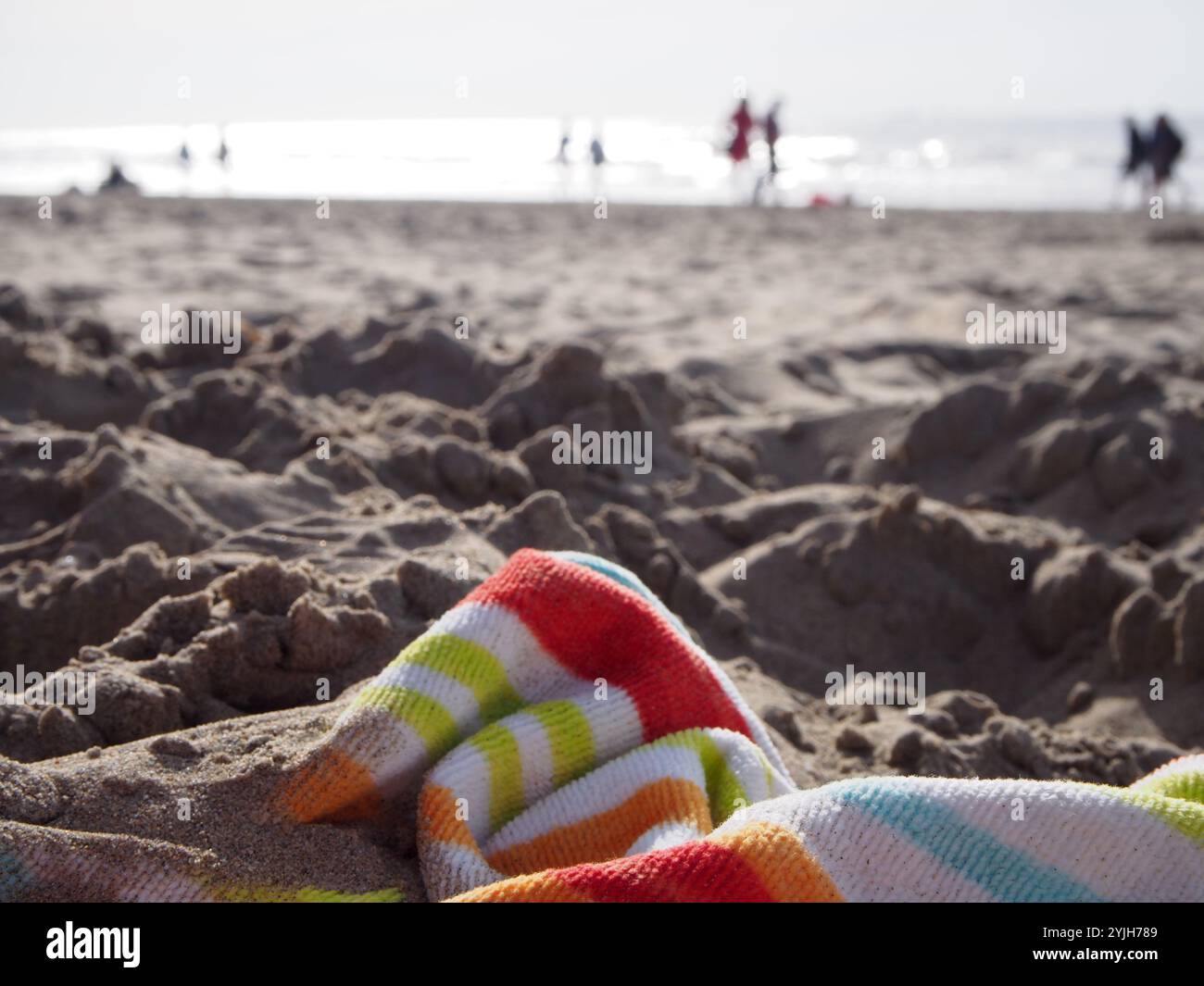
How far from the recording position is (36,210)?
9.16m

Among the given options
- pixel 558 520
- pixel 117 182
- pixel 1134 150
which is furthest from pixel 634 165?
pixel 558 520

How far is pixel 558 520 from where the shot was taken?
2.71m

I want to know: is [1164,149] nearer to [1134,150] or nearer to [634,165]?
[1134,150]

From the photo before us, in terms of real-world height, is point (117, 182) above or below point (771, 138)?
below

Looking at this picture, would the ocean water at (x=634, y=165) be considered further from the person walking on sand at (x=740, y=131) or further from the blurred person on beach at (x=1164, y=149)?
the blurred person on beach at (x=1164, y=149)

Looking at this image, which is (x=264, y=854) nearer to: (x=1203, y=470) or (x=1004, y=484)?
(x=1004, y=484)

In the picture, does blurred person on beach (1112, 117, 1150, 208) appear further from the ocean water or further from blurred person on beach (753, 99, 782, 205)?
blurred person on beach (753, 99, 782, 205)

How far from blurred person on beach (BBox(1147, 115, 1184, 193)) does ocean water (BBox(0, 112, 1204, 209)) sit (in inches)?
62.3

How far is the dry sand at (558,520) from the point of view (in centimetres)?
199

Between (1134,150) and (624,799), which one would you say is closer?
(624,799)

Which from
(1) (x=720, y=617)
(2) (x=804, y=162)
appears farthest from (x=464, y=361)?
(2) (x=804, y=162)

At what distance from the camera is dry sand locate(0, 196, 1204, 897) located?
1.99 meters

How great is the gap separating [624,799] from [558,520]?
1.12 m

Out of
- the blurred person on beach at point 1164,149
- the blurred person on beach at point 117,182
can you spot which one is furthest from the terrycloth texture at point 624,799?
the blurred person on beach at point 1164,149
